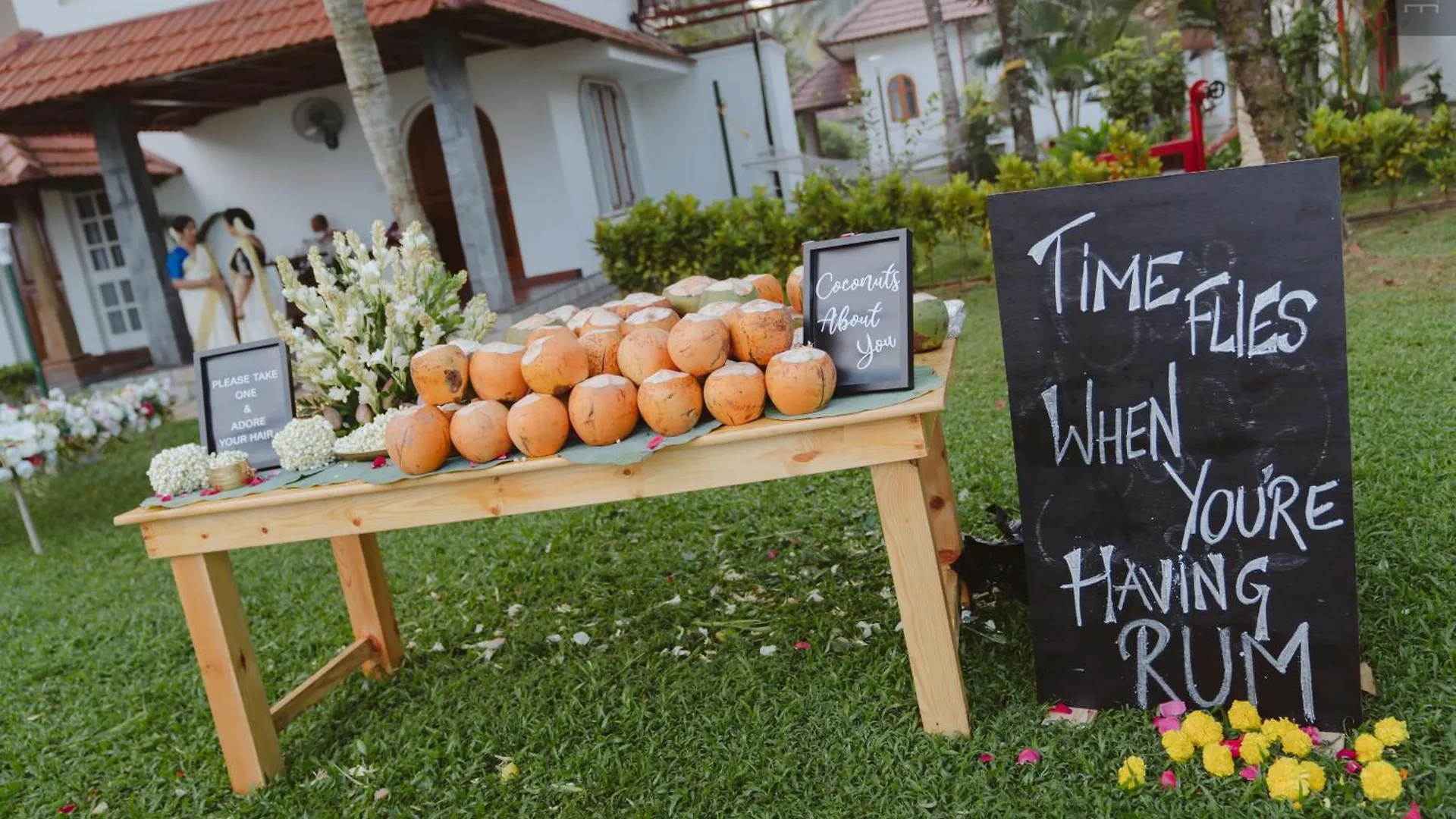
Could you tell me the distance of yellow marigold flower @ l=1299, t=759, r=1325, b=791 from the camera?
209cm

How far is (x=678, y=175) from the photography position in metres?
14.8

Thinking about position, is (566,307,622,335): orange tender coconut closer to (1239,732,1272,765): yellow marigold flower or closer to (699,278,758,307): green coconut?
(699,278,758,307): green coconut

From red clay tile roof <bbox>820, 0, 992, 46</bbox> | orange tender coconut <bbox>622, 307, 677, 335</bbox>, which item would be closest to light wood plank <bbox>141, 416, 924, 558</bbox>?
orange tender coconut <bbox>622, 307, 677, 335</bbox>

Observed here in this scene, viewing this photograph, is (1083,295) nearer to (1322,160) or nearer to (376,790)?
(1322,160)

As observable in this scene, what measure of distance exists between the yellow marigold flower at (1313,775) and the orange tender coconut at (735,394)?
1357 millimetres

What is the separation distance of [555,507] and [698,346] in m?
0.50

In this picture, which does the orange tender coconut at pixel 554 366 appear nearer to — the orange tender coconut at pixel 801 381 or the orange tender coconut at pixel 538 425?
the orange tender coconut at pixel 538 425

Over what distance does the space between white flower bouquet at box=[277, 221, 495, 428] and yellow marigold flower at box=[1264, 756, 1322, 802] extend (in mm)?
2237

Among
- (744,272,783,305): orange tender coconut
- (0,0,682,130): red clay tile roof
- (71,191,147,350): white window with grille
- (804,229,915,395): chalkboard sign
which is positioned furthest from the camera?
(71,191,147,350): white window with grille

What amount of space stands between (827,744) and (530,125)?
1008 centimetres

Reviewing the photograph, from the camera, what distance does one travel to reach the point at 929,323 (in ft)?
9.22

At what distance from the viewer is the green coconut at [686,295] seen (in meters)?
2.97

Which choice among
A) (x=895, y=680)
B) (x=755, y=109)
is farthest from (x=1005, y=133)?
(x=895, y=680)

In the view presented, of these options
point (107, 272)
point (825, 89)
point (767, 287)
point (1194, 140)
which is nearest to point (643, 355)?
point (767, 287)
